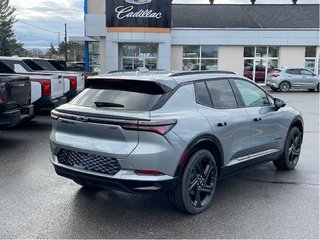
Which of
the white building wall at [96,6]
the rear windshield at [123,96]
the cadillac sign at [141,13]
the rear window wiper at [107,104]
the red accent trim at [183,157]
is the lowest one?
the red accent trim at [183,157]

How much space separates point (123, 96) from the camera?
4398mm

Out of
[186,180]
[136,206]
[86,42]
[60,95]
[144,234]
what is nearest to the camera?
[144,234]

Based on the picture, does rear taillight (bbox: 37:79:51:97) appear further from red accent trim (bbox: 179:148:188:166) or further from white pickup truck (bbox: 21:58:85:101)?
red accent trim (bbox: 179:148:188:166)

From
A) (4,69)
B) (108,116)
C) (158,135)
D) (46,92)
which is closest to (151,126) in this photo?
(158,135)

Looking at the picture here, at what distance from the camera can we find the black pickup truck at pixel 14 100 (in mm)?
7340

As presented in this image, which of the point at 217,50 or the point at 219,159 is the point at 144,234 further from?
the point at 217,50

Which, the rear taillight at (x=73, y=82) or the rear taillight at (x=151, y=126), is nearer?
the rear taillight at (x=151, y=126)

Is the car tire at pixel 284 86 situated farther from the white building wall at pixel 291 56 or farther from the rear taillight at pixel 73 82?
the rear taillight at pixel 73 82

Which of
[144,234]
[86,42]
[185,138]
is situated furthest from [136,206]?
[86,42]

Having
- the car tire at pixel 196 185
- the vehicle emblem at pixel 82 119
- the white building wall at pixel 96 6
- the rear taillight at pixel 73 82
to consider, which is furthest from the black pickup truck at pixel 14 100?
the white building wall at pixel 96 6

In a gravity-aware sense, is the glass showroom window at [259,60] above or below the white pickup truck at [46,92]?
above

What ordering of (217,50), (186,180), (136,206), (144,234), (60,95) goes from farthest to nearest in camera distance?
(217,50) < (60,95) < (136,206) < (186,180) < (144,234)

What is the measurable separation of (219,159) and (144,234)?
1437 mm

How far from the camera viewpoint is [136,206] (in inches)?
185
